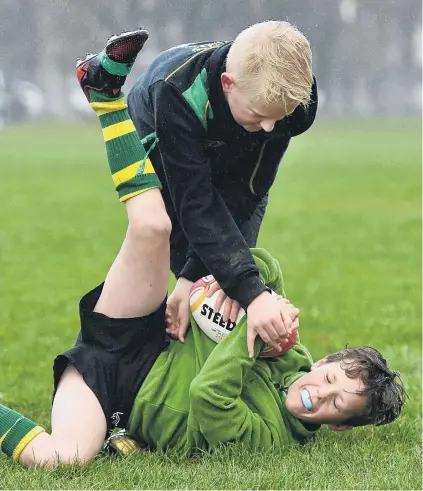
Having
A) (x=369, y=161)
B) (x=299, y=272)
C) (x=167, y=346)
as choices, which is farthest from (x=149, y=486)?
(x=369, y=161)

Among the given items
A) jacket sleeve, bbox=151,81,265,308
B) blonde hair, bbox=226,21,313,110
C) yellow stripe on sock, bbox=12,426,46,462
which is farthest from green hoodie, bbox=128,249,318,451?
blonde hair, bbox=226,21,313,110

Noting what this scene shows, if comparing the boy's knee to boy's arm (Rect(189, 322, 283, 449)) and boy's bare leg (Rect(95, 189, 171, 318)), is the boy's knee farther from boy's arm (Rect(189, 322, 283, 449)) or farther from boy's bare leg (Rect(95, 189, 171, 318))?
boy's arm (Rect(189, 322, 283, 449))

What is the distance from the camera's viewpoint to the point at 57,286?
6926 millimetres

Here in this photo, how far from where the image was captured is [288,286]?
7.07m

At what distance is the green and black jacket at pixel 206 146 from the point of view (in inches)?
124

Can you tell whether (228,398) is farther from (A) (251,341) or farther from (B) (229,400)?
(A) (251,341)

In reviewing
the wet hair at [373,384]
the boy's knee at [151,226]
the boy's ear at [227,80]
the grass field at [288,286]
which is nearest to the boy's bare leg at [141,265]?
the boy's knee at [151,226]

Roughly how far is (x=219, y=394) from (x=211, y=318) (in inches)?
13.3

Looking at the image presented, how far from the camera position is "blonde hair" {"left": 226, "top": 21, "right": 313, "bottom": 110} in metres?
3.00

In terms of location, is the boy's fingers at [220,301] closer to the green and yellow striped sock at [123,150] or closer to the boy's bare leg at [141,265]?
the boy's bare leg at [141,265]

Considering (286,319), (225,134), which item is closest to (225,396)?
(286,319)

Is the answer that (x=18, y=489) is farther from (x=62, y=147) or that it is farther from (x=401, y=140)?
(x=401, y=140)

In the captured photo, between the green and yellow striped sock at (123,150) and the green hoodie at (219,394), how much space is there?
0.51 m

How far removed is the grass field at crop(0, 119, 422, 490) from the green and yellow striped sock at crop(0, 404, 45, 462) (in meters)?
0.06
